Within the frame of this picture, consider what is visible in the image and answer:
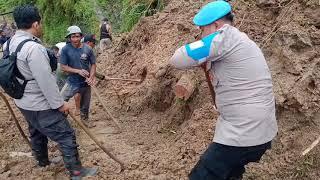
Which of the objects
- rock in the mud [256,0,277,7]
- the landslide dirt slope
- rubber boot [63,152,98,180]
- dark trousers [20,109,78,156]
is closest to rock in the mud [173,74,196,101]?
the landslide dirt slope

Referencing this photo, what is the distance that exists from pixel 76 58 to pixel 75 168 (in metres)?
2.48

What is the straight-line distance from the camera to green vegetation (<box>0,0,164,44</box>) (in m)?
10.9

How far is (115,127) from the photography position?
7145 mm

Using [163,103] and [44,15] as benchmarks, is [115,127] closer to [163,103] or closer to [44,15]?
[163,103]

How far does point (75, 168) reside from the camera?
15.7 ft

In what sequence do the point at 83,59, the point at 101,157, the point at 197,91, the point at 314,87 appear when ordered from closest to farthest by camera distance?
the point at 314,87 < the point at 101,157 < the point at 197,91 < the point at 83,59

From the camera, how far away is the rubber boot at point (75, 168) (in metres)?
4.72

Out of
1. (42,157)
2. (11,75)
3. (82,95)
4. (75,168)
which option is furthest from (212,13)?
(82,95)

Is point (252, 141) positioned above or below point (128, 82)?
above

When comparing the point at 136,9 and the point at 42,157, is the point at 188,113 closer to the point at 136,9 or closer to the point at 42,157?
the point at 42,157

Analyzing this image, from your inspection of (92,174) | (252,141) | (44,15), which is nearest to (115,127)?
(92,174)

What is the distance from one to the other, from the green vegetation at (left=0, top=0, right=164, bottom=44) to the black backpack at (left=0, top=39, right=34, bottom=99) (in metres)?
6.35

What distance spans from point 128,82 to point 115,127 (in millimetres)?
1471

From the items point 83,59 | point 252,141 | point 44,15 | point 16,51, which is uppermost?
point 16,51
